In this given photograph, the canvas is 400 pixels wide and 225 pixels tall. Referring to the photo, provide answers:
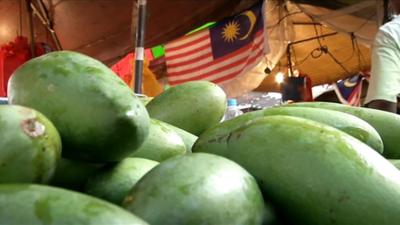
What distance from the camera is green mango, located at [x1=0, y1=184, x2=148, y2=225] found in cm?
30

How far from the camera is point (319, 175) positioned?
42 cm

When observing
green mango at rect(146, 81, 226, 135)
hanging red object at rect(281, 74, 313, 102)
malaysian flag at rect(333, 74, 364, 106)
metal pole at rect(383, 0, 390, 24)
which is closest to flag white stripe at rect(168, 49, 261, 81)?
metal pole at rect(383, 0, 390, 24)

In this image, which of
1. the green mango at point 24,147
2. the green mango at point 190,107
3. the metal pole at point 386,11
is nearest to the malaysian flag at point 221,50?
the metal pole at point 386,11

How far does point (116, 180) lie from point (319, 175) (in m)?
0.19

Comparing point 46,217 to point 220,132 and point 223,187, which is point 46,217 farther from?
point 220,132

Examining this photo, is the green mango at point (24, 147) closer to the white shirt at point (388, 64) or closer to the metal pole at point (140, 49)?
the metal pole at point (140, 49)

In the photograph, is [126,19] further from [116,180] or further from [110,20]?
[116,180]

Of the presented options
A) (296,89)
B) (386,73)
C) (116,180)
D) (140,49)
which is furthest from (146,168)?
(296,89)

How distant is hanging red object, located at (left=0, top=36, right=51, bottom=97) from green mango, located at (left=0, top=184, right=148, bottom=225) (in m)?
2.09

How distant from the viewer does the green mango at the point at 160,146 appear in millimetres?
558

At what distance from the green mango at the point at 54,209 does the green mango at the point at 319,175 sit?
0.17 meters

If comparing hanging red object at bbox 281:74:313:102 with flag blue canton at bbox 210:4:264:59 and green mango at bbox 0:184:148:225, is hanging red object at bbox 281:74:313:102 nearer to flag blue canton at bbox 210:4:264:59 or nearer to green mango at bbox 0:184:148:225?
flag blue canton at bbox 210:4:264:59

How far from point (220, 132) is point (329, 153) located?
15 cm

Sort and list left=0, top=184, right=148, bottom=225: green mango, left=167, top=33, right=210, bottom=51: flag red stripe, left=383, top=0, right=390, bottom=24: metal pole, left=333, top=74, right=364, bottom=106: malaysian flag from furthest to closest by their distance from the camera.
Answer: left=333, top=74, right=364, bottom=106: malaysian flag < left=167, top=33, right=210, bottom=51: flag red stripe < left=383, top=0, right=390, bottom=24: metal pole < left=0, top=184, right=148, bottom=225: green mango
